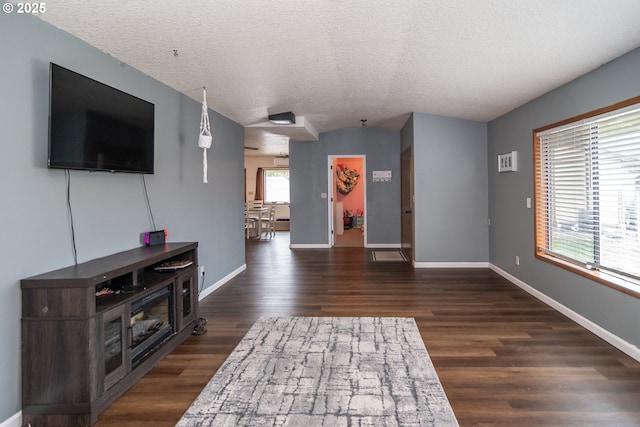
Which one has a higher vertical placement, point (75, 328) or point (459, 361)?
point (75, 328)

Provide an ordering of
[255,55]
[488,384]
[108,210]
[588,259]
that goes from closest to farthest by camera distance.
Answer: [488,384] → [108,210] → [255,55] → [588,259]

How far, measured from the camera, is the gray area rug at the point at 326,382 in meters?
2.00

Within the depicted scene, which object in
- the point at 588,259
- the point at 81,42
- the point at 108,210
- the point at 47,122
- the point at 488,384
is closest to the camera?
the point at 47,122

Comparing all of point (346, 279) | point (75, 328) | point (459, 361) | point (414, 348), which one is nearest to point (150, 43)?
point (75, 328)

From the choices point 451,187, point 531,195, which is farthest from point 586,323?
point 451,187

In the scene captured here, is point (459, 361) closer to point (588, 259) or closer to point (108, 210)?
point (588, 259)

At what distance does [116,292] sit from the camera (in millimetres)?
2383

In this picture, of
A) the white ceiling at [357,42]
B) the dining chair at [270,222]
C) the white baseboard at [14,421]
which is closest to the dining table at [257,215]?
the dining chair at [270,222]

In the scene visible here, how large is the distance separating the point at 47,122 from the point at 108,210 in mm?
766

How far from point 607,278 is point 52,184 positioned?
13.3 ft

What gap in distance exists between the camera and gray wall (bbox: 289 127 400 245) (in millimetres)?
8078

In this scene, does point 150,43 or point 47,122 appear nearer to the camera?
point 47,122

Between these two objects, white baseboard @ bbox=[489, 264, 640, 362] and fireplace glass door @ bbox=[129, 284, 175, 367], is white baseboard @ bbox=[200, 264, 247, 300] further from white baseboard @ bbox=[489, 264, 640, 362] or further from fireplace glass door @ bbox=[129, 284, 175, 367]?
white baseboard @ bbox=[489, 264, 640, 362]

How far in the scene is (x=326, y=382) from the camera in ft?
7.77
